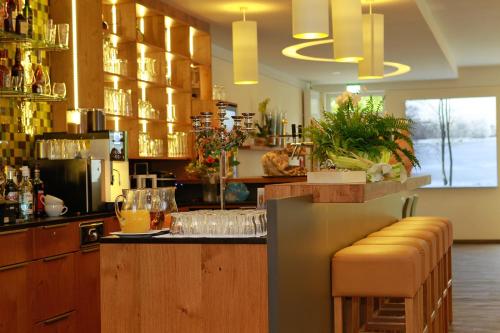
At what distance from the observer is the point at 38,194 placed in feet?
18.8

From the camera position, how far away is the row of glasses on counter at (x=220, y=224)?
3.33 m

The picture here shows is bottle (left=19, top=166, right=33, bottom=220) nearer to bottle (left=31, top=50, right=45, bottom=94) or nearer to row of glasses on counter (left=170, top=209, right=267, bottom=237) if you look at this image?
bottle (left=31, top=50, right=45, bottom=94)

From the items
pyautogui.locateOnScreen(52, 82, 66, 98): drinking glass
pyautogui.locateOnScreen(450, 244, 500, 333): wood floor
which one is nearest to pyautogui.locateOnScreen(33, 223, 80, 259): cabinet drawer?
pyautogui.locateOnScreen(52, 82, 66, 98): drinking glass

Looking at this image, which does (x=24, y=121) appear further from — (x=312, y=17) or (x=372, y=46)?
(x=372, y=46)

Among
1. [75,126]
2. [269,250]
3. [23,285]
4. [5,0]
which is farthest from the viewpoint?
[75,126]

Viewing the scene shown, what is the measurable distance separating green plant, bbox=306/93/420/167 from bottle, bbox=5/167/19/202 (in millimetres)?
2016

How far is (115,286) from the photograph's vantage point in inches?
133

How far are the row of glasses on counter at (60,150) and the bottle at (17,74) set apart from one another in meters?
0.48

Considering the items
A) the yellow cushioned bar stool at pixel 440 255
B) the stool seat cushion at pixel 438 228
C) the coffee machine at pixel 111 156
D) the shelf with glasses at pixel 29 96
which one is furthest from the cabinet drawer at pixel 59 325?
the stool seat cushion at pixel 438 228

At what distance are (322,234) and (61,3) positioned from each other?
132 inches

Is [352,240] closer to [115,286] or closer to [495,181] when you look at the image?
[115,286]

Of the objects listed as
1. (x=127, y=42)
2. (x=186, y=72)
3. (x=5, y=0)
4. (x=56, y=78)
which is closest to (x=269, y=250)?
(x=5, y=0)

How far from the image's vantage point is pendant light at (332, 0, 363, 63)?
6227mm

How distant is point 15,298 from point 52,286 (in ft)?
1.26
